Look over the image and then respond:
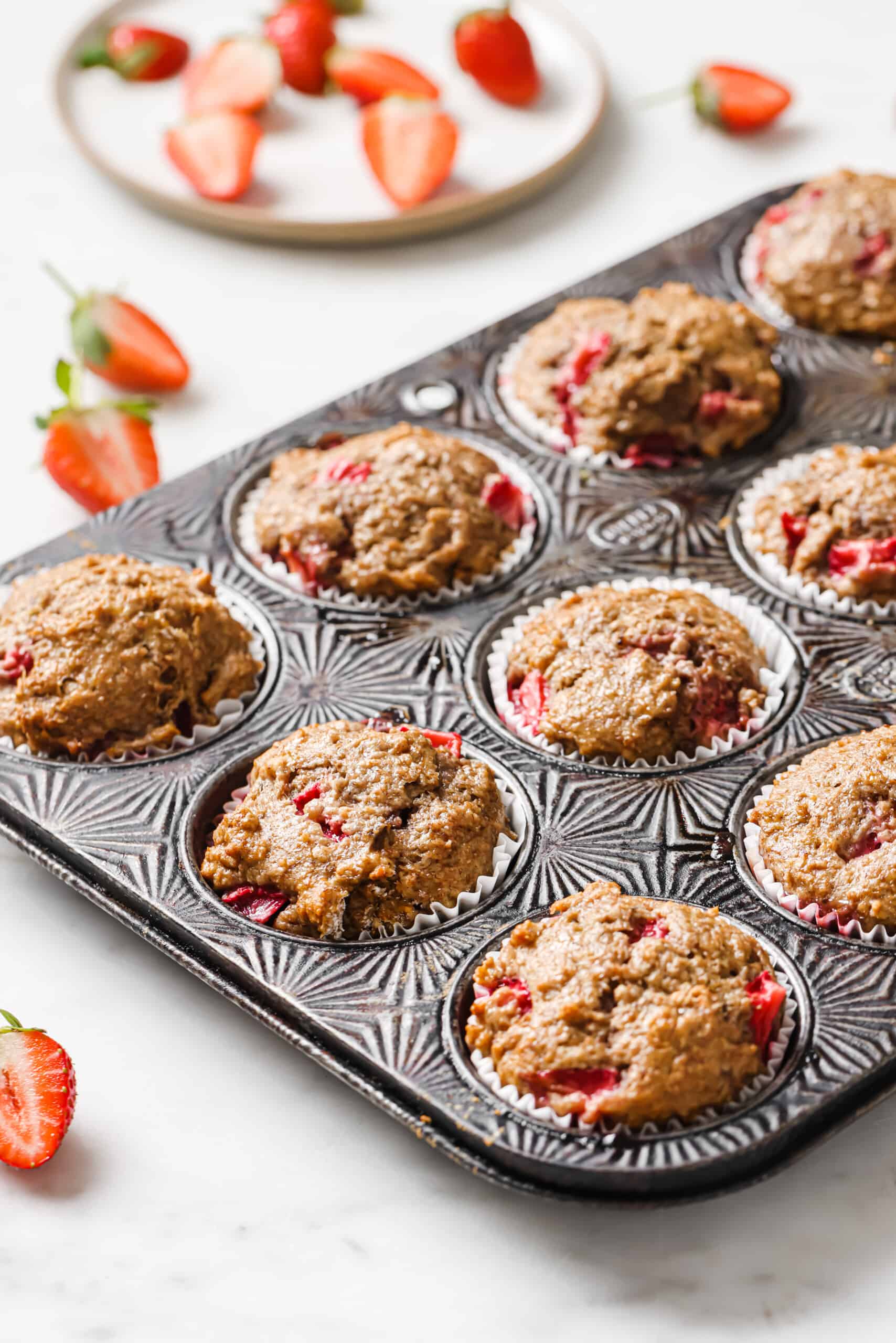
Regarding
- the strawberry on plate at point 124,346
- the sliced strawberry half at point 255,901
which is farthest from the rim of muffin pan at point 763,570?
the strawberry on plate at point 124,346

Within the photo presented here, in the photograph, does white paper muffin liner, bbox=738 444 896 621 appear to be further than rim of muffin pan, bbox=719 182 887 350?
No

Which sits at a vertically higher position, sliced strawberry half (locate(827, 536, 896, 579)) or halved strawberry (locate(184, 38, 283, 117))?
halved strawberry (locate(184, 38, 283, 117))

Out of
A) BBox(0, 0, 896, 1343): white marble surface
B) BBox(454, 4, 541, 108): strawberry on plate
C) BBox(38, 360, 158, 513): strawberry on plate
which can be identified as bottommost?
BBox(0, 0, 896, 1343): white marble surface

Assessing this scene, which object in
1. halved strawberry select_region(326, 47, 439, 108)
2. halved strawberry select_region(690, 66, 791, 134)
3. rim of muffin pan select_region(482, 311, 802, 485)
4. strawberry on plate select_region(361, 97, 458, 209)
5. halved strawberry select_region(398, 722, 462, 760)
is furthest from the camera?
halved strawberry select_region(690, 66, 791, 134)

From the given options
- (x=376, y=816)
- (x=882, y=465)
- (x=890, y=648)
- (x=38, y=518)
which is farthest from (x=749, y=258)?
(x=376, y=816)

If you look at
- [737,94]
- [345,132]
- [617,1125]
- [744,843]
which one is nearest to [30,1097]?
[617,1125]

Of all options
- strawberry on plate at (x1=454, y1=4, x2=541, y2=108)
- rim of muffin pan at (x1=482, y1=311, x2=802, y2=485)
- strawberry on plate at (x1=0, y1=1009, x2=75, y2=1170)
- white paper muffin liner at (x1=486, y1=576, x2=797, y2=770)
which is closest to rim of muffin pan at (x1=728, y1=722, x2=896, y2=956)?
white paper muffin liner at (x1=486, y1=576, x2=797, y2=770)

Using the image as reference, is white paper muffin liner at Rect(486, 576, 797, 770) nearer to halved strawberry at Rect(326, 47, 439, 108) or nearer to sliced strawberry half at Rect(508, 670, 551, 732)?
sliced strawberry half at Rect(508, 670, 551, 732)

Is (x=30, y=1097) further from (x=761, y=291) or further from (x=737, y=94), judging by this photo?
(x=737, y=94)
